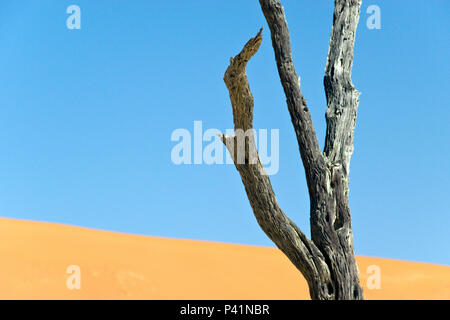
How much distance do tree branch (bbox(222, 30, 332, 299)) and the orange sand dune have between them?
10599 millimetres

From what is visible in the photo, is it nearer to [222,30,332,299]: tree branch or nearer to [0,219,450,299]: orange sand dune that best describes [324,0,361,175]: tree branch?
[222,30,332,299]: tree branch

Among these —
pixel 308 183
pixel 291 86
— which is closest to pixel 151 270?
pixel 308 183

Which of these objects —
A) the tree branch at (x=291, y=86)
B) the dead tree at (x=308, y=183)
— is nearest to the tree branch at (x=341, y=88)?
the dead tree at (x=308, y=183)

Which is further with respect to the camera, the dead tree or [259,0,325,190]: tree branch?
[259,0,325,190]: tree branch

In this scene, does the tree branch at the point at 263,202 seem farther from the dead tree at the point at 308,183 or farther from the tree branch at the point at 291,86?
the tree branch at the point at 291,86

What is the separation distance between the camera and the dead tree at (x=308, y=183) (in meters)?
5.88

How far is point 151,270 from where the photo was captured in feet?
62.2

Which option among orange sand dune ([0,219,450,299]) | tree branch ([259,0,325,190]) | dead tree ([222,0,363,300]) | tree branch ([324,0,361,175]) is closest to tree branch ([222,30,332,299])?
dead tree ([222,0,363,300])

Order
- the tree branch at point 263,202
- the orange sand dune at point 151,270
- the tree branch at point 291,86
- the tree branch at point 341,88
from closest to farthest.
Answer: the tree branch at point 263,202
the tree branch at point 291,86
the tree branch at point 341,88
the orange sand dune at point 151,270

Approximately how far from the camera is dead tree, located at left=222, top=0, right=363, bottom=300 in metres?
5.88

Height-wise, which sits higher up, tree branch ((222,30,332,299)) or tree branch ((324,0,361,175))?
tree branch ((324,0,361,175))

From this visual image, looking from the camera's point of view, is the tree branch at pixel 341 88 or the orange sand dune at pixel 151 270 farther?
the orange sand dune at pixel 151 270
